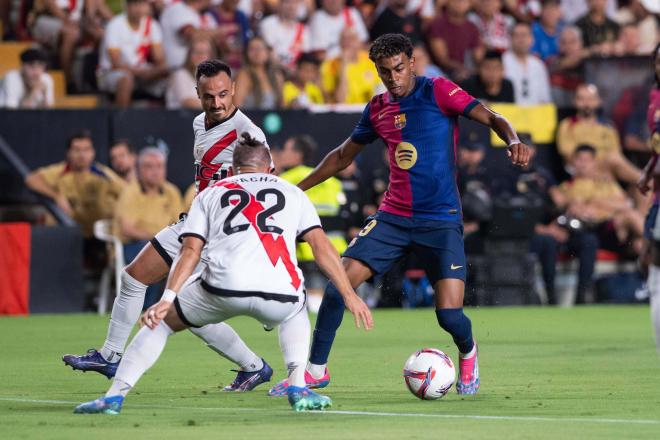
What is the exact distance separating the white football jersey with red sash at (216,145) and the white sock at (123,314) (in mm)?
826

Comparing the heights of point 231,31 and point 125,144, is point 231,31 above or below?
above

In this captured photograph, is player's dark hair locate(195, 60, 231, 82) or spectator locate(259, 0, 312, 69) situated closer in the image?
player's dark hair locate(195, 60, 231, 82)

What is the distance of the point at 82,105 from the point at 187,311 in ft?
41.8

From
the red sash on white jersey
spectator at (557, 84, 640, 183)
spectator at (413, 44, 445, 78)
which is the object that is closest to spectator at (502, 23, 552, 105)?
spectator at (557, 84, 640, 183)

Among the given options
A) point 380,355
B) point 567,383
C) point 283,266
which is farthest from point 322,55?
point 283,266

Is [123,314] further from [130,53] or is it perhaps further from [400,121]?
[130,53]

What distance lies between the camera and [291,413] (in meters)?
8.78

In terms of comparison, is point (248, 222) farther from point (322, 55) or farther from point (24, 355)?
point (322, 55)

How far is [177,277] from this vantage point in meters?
8.20

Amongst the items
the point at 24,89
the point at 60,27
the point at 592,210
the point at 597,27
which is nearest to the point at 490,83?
the point at 592,210

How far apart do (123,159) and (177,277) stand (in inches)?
459

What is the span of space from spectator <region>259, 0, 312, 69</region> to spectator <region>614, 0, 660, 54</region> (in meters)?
5.53

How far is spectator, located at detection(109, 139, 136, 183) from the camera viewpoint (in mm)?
19625

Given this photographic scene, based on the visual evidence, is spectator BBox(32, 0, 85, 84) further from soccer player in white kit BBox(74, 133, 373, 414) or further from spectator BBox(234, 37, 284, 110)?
soccer player in white kit BBox(74, 133, 373, 414)
